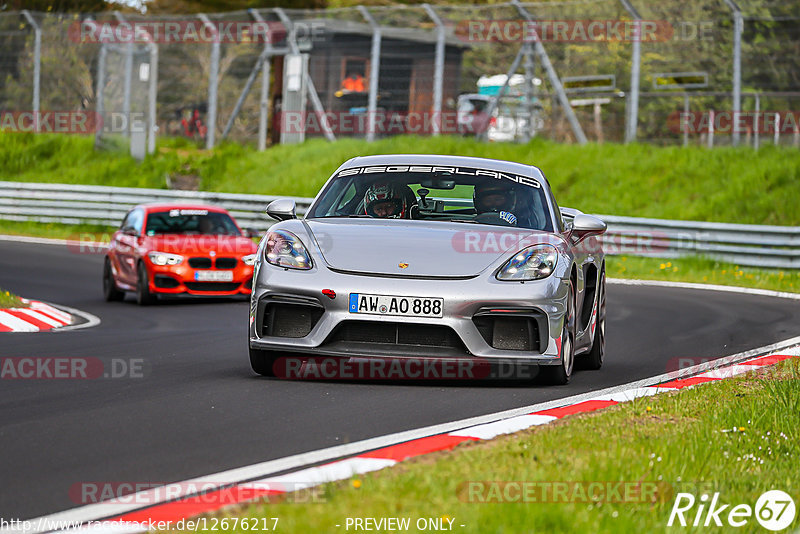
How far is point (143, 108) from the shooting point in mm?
33094

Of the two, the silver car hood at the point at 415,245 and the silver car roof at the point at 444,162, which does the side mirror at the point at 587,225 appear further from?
the silver car hood at the point at 415,245

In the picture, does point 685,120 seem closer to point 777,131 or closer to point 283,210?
point 777,131

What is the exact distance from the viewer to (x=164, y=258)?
16.5 m

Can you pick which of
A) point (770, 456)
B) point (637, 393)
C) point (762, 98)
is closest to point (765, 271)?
point (762, 98)

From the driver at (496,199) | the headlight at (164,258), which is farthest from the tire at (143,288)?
the driver at (496,199)

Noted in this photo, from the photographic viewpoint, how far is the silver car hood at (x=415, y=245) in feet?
25.2

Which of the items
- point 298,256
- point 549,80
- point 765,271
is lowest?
point 765,271

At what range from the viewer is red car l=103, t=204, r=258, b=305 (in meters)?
16.4

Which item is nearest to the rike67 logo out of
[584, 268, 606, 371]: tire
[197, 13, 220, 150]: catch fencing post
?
[584, 268, 606, 371]: tire

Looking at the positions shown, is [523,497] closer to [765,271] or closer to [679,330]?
[679,330]

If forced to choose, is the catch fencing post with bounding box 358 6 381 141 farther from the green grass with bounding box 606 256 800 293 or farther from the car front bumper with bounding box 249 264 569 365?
the car front bumper with bounding box 249 264 569 365

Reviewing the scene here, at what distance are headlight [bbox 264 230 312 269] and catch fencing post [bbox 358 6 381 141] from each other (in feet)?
68.3

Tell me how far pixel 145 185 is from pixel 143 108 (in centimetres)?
216

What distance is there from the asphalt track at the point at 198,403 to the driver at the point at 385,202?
1.24 meters
